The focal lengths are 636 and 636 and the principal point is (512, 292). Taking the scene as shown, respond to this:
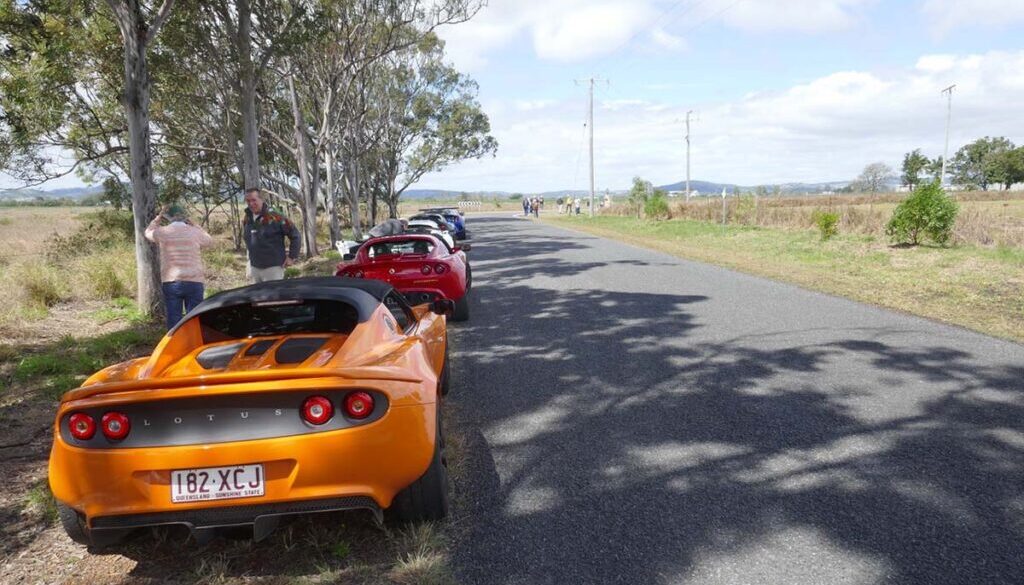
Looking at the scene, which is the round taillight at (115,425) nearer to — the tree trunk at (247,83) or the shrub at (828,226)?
the tree trunk at (247,83)

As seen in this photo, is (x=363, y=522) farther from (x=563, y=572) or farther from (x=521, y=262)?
(x=521, y=262)

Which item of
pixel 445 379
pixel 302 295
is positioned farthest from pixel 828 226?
pixel 302 295

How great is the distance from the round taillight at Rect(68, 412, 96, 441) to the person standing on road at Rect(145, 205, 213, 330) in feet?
14.7

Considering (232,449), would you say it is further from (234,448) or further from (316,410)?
(316,410)

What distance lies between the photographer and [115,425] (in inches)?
104

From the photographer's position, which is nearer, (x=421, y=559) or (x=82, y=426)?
(x=82, y=426)

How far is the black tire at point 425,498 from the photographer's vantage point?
117 inches

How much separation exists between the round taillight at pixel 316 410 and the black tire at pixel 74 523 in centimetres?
109

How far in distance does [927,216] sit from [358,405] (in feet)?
56.0

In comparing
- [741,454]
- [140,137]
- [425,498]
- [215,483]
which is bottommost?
[741,454]

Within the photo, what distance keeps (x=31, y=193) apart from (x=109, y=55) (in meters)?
3.80

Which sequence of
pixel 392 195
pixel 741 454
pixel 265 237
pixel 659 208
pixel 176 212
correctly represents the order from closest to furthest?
pixel 741 454 < pixel 176 212 < pixel 265 237 < pixel 659 208 < pixel 392 195

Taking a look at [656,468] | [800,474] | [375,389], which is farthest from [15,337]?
[800,474]

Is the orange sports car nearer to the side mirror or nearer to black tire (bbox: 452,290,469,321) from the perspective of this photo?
the side mirror
